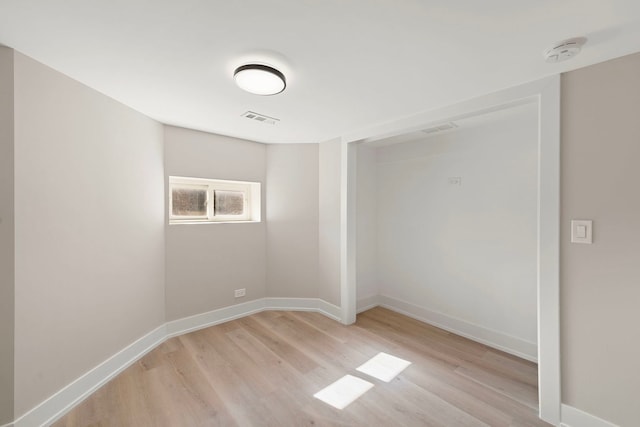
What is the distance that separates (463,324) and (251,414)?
238 cm

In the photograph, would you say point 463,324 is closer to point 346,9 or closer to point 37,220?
point 346,9

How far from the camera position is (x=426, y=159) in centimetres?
311

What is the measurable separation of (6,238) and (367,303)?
3.46 metres

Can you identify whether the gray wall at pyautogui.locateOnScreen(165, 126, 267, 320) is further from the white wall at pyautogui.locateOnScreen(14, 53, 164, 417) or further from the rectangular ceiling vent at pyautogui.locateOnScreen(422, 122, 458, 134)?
the rectangular ceiling vent at pyautogui.locateOnScreen(422, 122, 458, 134)

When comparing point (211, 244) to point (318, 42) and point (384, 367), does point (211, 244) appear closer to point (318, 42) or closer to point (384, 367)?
point (384, 367)

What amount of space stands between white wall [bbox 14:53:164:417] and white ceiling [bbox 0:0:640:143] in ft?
0.84

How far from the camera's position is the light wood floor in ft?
5.29

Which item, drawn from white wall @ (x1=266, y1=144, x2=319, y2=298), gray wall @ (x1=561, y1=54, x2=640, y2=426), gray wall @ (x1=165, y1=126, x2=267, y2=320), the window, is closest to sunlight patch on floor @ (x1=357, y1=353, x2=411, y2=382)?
gray wall @ (x1=561, y1=54, x2=640, y2=426)

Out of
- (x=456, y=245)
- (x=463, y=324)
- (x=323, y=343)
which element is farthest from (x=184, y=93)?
(x=463, y=324)

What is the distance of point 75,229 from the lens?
68.1 inches

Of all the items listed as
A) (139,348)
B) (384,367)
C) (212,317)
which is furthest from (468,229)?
(139,348)

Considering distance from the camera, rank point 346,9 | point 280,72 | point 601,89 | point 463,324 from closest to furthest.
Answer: point 346,9, point 601,89, point 280,72, point 463,324

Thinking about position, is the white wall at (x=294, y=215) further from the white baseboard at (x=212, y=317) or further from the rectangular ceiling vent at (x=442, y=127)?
the rectangular ceiling vent at (x=442, y=127)

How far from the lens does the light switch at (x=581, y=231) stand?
1462 mm
